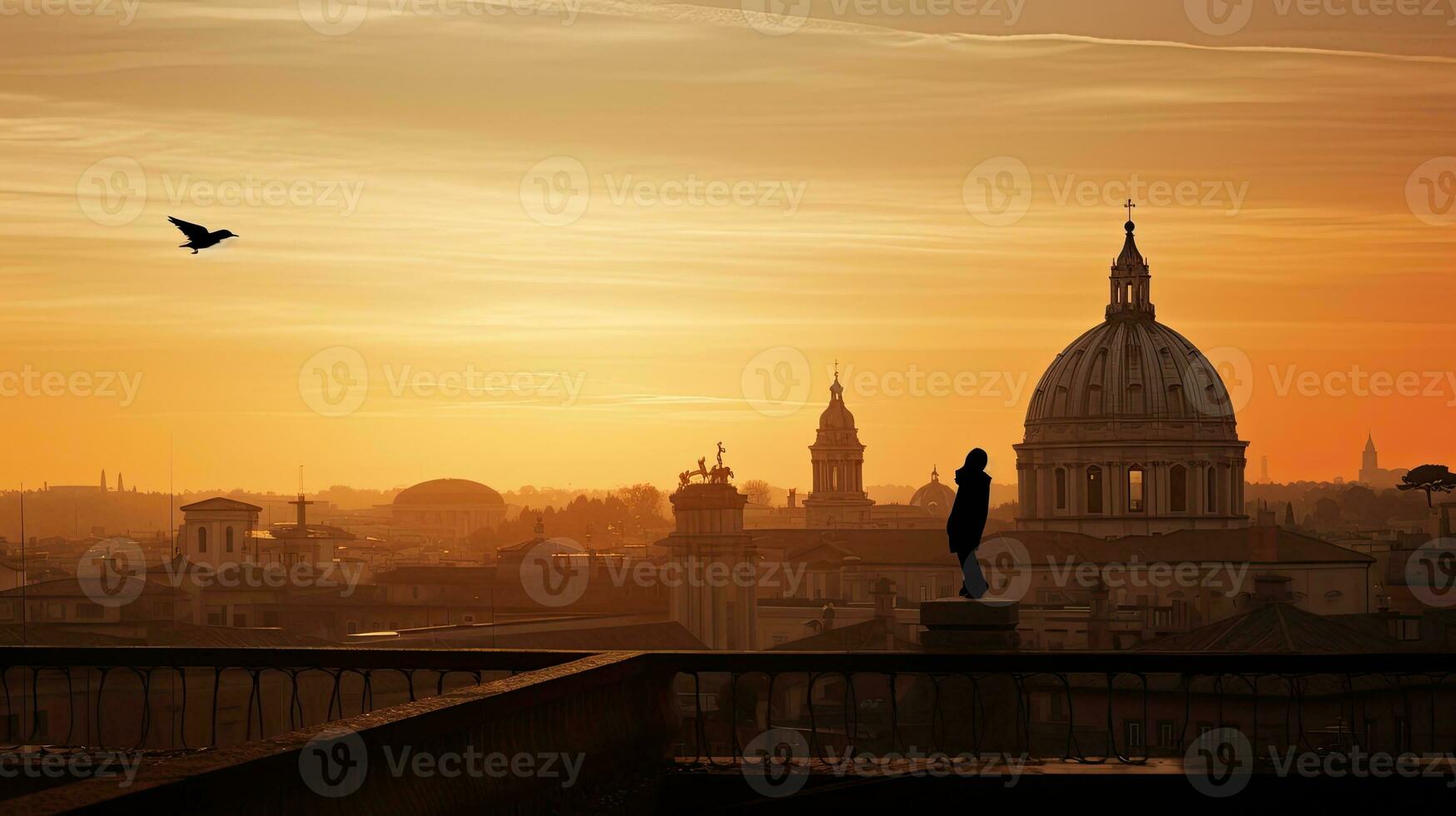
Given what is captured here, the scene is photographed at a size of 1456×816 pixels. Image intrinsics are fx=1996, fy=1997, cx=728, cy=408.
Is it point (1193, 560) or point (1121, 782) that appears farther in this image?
point (1193, 560)

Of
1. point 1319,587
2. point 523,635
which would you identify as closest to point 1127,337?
point 1319,587

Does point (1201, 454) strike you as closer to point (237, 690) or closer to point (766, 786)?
point (237, 690)

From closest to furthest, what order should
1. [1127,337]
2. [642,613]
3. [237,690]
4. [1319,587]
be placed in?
[237,690] → [642,613] → [1319,587] → [1127,337]

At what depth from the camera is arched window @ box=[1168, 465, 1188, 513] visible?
6437 inches

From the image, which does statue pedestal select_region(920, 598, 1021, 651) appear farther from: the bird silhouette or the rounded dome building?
the rounded dome building

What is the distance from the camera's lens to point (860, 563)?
159750 mm

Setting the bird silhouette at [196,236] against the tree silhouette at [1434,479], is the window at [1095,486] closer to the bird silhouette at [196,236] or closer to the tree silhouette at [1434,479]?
the tree silhouette at [1434,479]

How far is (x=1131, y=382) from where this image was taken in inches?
6471

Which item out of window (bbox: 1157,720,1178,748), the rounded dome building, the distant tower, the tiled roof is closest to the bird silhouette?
window (bbox: 1157,720,1178,748)

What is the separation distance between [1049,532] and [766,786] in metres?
146

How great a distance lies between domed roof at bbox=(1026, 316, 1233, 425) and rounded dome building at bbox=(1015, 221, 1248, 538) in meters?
0.07

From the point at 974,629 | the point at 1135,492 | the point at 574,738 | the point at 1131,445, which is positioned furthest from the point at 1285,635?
the point at 1135,492

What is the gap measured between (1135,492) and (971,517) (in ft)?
505

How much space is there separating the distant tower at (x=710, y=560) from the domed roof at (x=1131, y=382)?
1988 inches
